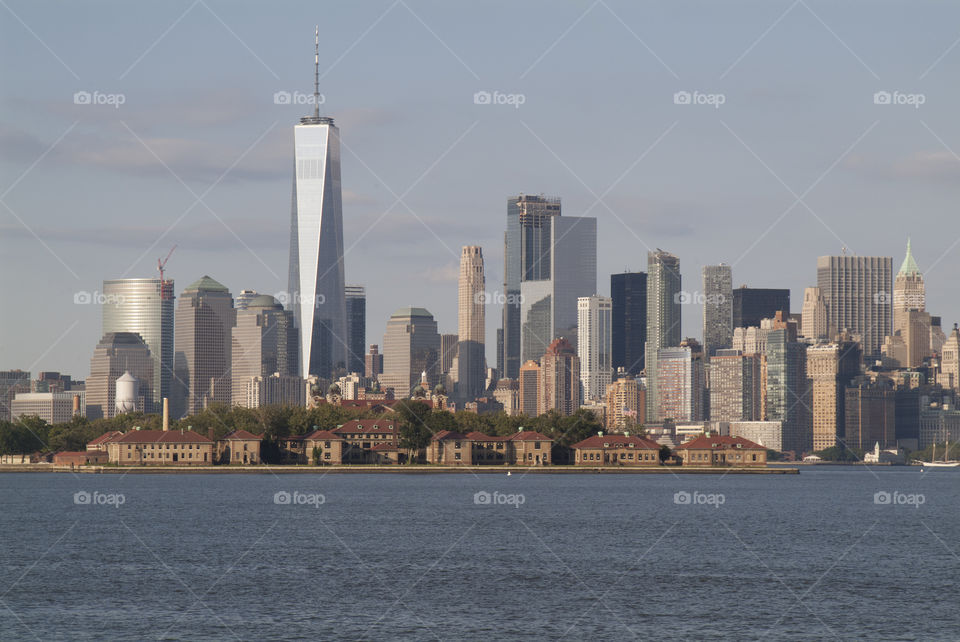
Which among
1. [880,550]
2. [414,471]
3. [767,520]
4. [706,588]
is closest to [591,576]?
[706,588]

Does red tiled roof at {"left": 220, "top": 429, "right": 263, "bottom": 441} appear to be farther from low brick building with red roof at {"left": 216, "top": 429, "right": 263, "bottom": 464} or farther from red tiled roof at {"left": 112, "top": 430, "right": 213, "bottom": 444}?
red tiled roof at {"left": 112, "top": 430, "right": 213, "bottom": 444}

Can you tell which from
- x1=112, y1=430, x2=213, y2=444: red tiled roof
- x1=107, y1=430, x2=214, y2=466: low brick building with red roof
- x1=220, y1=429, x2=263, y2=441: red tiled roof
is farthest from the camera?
x1=220, y1=429, x2=263, y2=441: red tiled roof

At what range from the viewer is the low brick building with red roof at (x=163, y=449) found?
194375mm

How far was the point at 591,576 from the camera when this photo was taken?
213 ft

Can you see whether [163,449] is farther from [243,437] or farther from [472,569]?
[472,569]

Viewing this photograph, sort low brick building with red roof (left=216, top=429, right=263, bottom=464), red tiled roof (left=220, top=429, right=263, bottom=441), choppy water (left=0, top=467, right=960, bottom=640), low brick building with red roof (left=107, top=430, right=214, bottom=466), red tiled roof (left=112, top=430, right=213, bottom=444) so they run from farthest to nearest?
1. red tiled roof (left=220, top=429, right=263, bottom=441)
2. low brick building with red roof (left=216, top=429, right=263, bottom=464)
3. red tiled roof (left=112, top=430, right=213, bottom=444)
4. low brick building with red roof (left=107, top=430, right=214, bottom=466)
5. choppy water (left=0, top=467, right=960, bottom=640)

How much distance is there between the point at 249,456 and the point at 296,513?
9831 centimetres

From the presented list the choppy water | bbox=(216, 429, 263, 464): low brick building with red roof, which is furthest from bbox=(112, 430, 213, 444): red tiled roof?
the choppy water

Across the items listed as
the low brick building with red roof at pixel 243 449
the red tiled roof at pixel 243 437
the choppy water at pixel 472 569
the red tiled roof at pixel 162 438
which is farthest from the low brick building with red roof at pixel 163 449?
the choppy water at pixel 472 569

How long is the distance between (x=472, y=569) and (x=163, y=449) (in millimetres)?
135095

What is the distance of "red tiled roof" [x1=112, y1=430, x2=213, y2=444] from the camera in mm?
196125

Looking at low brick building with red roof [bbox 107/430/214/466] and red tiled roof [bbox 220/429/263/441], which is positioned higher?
red tiled roof [bbox 220/429/263/441]

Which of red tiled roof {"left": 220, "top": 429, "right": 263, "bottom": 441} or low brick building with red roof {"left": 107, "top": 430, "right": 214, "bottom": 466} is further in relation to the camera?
red tiled roof {"left": 220, "top": 429, "right": 263, "bottom": 441}

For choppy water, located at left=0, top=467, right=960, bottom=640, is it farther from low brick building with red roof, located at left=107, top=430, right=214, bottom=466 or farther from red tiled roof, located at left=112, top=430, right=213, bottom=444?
red tiled roof, located at left=112, top=430, right=213, bottom=444
